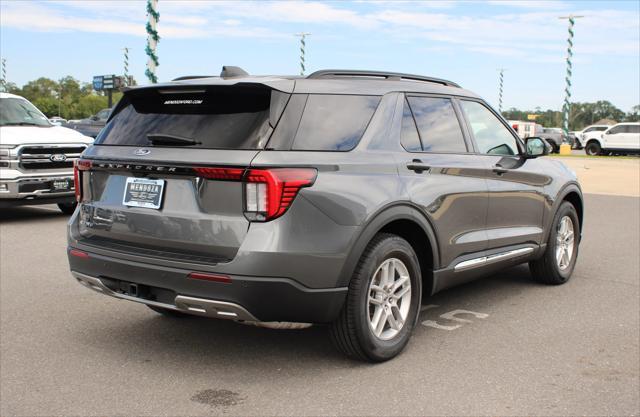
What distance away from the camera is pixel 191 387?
414cm

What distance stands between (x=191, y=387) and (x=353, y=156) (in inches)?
62.7

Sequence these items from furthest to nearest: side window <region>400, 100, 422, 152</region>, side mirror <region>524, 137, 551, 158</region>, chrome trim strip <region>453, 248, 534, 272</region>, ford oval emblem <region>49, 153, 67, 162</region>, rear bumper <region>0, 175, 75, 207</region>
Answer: ford oval emblem <region>49, 153, 67, 162</region>, rear bumper <region>0, 175, 75, 207</region>, side mirror <region>524, 137, 551, 158</region>, chrome trim strip <region>453, 248, 534, 272</region>, side window <region>400, 100, 422, 152</region>

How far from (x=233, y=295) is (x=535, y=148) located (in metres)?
3.47

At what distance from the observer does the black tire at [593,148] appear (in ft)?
139

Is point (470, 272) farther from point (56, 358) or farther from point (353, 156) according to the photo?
point (56, 358)

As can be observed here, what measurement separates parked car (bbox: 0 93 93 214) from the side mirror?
6768 millimetres

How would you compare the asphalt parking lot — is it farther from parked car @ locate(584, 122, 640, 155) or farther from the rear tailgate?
parked car @ locate(584, 122, 640, 155)

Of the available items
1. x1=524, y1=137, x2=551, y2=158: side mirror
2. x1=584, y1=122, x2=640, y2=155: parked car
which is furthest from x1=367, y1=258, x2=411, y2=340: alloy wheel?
x1=584, y1=122, x2=640, y2=155: parked car

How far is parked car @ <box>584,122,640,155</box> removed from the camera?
4109 centimetres

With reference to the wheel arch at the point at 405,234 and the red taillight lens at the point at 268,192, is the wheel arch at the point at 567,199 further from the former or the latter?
the red taillight lens at the point at 268,192

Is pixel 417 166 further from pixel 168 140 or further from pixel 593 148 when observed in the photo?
pixel 593 148

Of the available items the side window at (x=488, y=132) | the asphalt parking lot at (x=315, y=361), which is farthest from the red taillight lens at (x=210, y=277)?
the side window at (x=488, y=132)

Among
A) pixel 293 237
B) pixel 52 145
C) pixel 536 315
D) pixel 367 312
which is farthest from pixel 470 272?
pixel 52 145

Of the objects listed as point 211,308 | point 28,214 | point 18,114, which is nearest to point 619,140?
point 28,214
